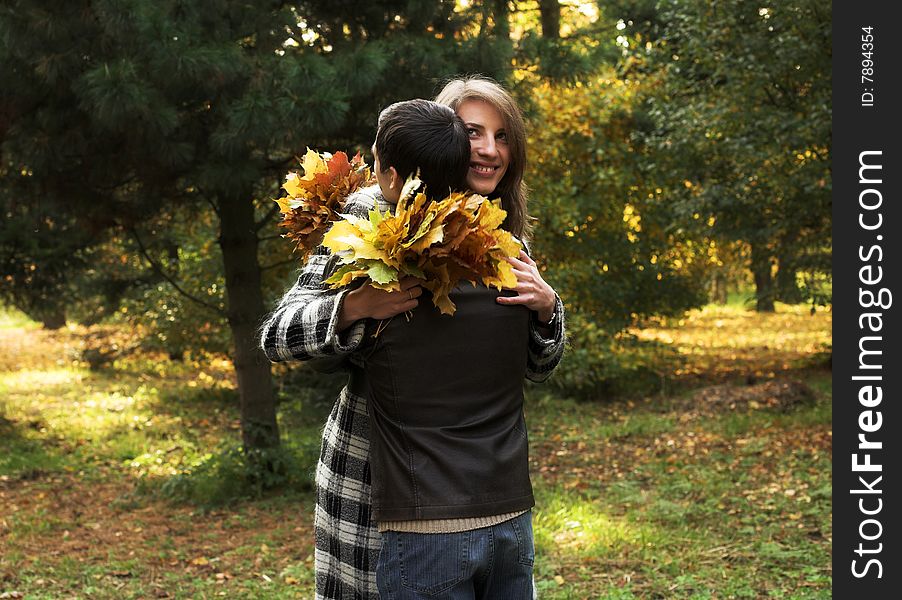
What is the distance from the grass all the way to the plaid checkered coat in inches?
108

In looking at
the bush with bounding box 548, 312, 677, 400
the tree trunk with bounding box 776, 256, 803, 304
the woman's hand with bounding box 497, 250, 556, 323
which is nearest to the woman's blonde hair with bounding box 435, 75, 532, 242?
the woman's hand with bounding box 497, 250, 556, 323

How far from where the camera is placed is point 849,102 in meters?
5.27

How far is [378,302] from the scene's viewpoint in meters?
1.82

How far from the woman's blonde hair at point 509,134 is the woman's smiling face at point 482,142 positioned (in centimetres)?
1

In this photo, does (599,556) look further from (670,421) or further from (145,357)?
(145,357)

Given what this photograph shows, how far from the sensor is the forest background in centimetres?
521

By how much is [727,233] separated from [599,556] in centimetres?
541

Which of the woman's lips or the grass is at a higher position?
the woman's lips

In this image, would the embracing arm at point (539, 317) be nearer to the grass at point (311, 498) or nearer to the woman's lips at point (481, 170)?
the woman's lips at point (481, 170)

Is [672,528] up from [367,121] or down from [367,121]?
down

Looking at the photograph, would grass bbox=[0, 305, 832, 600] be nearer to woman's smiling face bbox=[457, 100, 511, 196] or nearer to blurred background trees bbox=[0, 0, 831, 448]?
blurred background trees bbox=[0, 0, 831, 448]

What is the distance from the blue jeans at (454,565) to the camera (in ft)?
6.02

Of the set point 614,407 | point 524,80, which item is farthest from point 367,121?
point 614,407

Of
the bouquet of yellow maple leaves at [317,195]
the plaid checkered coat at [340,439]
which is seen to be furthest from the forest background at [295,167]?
the plaid checkered coat at [340,439]
